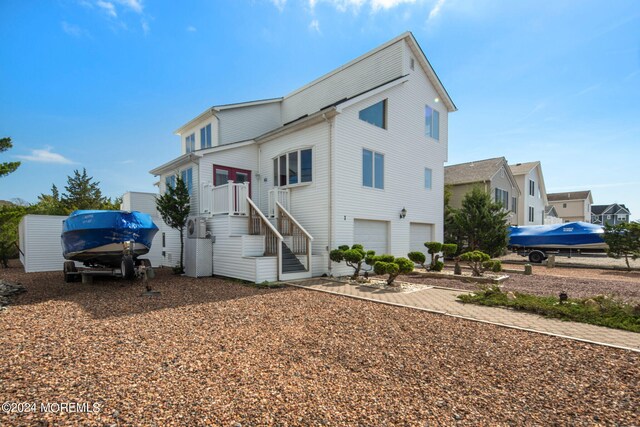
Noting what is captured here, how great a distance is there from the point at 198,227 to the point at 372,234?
23.1ft

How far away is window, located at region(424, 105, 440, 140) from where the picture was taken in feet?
52.4

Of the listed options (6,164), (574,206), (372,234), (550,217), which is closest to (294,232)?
(372,234)

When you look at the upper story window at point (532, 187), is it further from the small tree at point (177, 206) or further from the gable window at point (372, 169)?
the small tree at point (177, 206)

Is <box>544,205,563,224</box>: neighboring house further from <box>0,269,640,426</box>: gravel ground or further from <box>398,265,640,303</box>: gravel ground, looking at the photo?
<box>0,269,640,426</box>: gravel ground

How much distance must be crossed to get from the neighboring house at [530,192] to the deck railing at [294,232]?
26640mm

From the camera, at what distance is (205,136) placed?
56.4ft

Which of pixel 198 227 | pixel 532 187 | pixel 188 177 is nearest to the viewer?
pixel 198 227

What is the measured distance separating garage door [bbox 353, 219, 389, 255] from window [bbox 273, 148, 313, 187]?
279 centimetres

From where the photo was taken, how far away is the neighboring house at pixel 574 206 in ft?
154

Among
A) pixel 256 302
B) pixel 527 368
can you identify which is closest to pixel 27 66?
pixel 256 302

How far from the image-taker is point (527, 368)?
381 cm

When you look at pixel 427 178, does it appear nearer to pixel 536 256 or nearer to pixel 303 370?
pixel 536 256

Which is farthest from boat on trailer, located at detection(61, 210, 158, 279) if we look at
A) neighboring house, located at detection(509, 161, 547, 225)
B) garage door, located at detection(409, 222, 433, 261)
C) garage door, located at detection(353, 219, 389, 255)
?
neighboring house, located at detection(509, 161, 547, 225)

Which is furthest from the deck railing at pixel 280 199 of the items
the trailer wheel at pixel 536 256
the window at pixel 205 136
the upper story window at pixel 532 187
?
the upper story window at pixel 532 187
